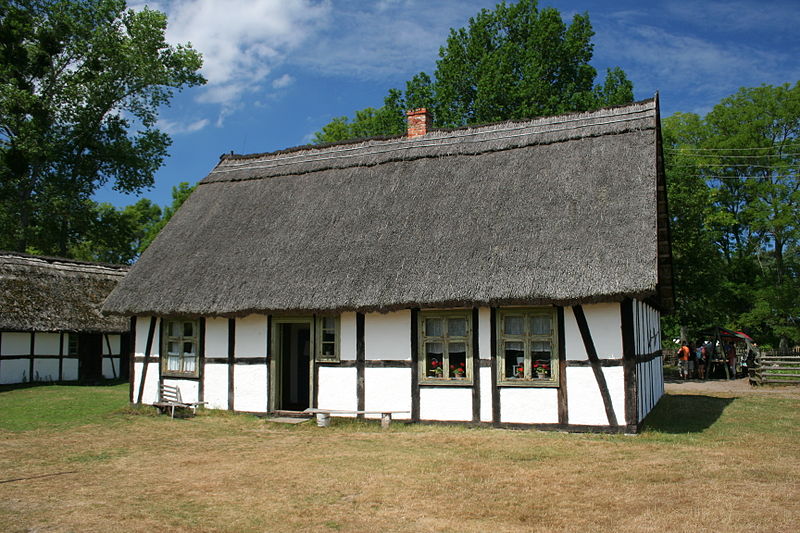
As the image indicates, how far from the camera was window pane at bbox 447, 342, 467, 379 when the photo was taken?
12.2 m

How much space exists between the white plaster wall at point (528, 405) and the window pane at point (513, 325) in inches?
38.2

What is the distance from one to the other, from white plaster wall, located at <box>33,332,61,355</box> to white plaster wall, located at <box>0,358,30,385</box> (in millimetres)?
502

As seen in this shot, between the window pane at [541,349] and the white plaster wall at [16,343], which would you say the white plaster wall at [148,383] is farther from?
the window pane at [541,349]

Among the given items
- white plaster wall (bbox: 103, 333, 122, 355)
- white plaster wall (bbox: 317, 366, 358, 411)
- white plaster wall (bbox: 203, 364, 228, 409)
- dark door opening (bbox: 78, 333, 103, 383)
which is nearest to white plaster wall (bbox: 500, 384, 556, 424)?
white plaster wall (bbox: 317, 366, 358, 411)

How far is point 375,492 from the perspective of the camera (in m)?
7.34

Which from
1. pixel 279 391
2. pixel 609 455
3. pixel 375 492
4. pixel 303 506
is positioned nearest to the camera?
pixel 303 506

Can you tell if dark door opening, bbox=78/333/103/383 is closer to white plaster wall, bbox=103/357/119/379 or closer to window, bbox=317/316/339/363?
white plaster wall, bbox=103/357/119/379

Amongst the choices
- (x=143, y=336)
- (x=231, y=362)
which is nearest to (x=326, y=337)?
(x=231, y=362)

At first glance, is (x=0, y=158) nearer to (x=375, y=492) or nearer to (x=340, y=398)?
(x=340, y=398)

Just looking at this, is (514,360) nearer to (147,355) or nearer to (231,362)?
(231,362)

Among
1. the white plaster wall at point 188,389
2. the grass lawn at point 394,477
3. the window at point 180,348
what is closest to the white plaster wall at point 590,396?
the grass lawn at point 394,477

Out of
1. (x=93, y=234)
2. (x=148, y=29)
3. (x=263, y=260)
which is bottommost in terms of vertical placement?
(x=263, y=260)

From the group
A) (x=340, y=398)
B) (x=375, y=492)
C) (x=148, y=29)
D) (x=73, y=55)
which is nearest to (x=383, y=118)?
(x=148, y=29)

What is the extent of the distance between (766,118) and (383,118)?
20425 millimetres
